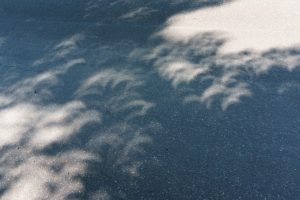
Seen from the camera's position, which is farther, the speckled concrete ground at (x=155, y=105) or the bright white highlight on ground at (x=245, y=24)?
the bright white highlight on ground at (x=245, y=24)

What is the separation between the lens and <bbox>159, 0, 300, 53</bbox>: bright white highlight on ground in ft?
18.6

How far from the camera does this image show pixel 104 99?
16.6 feet

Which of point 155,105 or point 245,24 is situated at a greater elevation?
point 245,24

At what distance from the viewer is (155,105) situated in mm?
4758

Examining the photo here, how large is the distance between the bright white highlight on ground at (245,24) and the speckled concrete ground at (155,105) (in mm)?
→ 35

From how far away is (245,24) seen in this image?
20.4 feet

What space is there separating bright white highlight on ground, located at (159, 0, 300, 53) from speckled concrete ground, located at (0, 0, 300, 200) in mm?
35

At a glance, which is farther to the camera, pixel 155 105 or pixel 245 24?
pixel 245 24

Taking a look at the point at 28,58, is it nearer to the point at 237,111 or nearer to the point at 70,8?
the point at 70,8

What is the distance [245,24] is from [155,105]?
2.87 meters

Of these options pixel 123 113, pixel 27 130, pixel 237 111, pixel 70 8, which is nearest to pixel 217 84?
pixel 237 111

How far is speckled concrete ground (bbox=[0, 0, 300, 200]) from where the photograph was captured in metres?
3.77

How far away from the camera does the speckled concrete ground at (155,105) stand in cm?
377

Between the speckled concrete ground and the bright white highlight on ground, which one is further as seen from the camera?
the bright white highlight on ground
